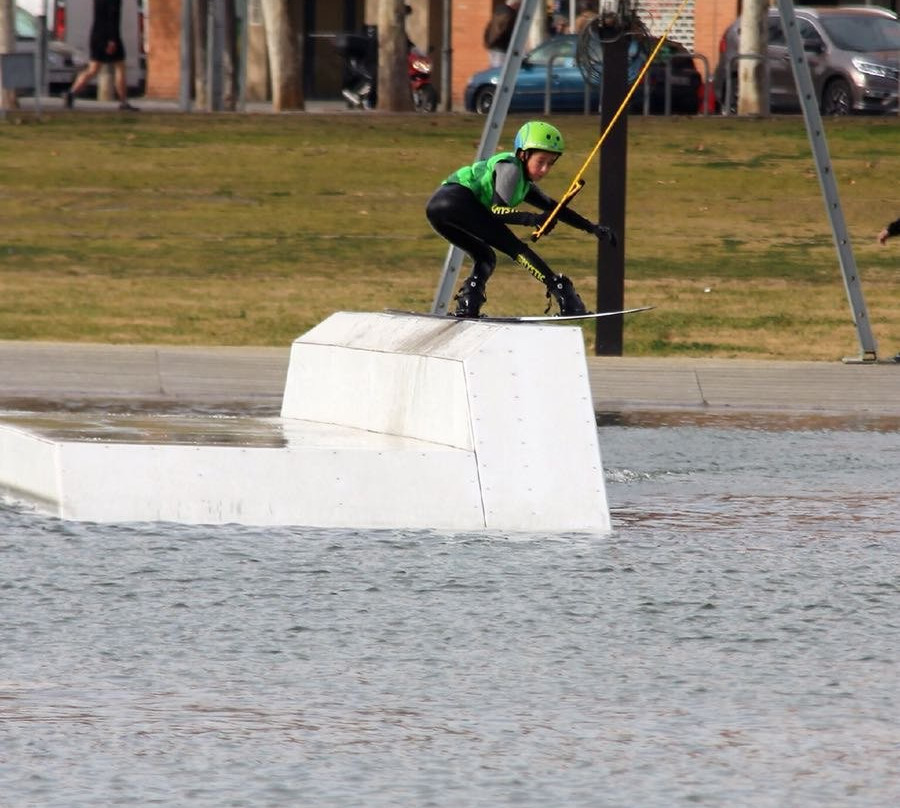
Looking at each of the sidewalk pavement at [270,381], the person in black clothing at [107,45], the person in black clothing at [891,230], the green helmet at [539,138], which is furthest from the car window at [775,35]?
the green helmet at [539,138]

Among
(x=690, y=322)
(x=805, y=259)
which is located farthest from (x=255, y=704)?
(x=805, y=259)

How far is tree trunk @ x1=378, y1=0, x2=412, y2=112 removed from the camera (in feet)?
108

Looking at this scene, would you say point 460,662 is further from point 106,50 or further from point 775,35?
point 775,35

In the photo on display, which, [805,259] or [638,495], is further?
[805,259]

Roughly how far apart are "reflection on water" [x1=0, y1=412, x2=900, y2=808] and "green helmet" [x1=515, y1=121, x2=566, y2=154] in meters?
2.41

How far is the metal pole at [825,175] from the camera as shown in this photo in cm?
1602

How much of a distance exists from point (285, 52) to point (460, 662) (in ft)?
92.6

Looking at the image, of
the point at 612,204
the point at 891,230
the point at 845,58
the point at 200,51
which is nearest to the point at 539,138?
the point at 612,204

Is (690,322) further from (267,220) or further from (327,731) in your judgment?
(327,731)

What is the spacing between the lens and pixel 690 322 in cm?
1872

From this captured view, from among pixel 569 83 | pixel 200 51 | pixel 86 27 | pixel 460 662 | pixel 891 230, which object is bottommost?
pixel 86 27

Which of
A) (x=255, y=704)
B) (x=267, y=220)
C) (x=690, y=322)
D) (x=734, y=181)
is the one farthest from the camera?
(x=734, y=181)

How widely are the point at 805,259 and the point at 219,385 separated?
8.94 metres

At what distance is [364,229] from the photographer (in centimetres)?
2344
